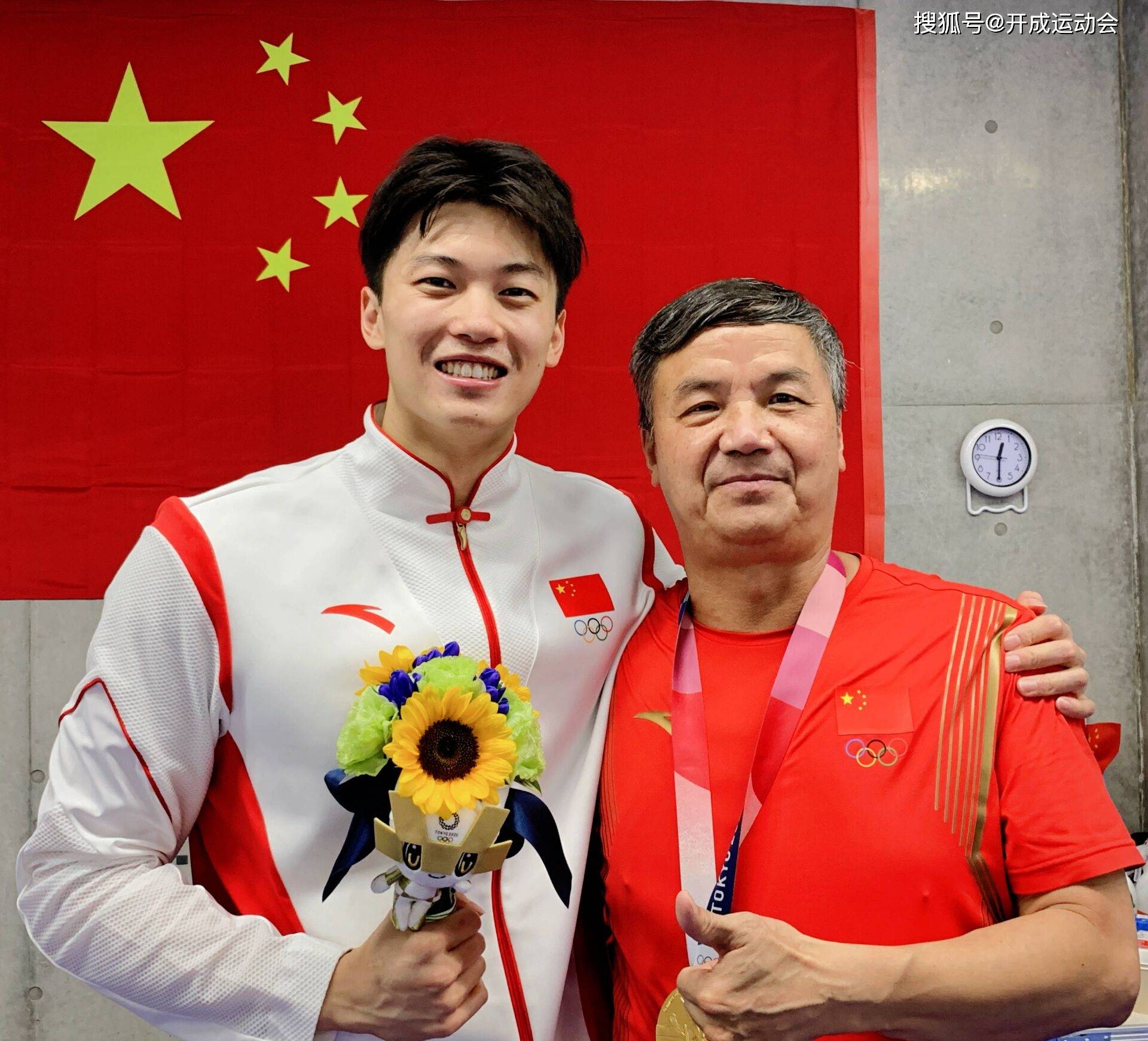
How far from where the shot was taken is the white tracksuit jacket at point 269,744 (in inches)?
55.2

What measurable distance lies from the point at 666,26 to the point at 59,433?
2.02 meters

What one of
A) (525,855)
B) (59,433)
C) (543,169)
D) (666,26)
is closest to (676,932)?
(525,855)

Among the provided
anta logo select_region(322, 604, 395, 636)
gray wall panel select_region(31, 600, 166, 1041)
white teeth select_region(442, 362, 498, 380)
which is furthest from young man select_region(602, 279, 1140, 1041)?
gray wall panel select_region(31, 600, 166, 1041)

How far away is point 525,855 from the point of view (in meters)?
1.60

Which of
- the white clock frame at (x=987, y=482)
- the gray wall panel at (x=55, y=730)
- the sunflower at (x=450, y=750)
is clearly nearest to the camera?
the sunflower at (x=450, y=750)

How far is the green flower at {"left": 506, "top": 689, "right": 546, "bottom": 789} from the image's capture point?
1226 mm

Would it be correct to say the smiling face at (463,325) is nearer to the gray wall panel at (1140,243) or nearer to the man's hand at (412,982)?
the man's hand at (412,982)

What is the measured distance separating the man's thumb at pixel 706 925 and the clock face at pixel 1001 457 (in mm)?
1896

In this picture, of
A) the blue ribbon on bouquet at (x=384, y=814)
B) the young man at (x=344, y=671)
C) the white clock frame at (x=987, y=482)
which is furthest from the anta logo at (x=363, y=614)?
the white clock frame at (x=987, y=482)

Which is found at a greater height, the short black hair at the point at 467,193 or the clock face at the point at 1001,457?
the short black hair at the point at 467,193

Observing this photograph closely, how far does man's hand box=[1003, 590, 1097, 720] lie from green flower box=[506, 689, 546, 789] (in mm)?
750

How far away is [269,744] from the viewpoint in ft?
4.92

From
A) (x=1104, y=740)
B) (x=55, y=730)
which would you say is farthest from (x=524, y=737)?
(x=55, y=730)

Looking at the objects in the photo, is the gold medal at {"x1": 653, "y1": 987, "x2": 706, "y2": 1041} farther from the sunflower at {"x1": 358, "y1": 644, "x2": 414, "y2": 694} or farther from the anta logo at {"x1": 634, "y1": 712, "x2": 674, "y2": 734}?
the sunflower at {"x1": 358, "y1": 644, "x2": 414, "y2": 694}
